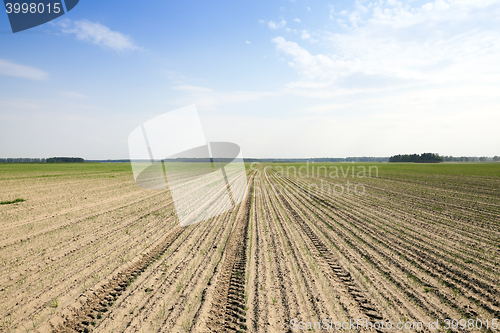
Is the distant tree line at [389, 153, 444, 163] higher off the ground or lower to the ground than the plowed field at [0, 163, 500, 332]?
higher

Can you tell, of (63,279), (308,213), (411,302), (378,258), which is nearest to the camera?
(411,302)

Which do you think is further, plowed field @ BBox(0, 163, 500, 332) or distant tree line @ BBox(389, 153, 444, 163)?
distant tree line @ BBox(389, 153, 444, 163)

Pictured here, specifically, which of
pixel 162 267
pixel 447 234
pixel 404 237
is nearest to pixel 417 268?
pixel 404 237

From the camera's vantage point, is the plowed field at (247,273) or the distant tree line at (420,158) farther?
the distant tree line at (420,158)

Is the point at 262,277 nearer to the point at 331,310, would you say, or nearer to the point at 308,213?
the point at 331,310

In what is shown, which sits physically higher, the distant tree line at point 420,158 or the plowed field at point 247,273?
A: the distant tree line at point 420,158

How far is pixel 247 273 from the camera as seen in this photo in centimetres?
546

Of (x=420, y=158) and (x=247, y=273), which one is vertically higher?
(x=420, y=158)

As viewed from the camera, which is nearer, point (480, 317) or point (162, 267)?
point (480, 317)

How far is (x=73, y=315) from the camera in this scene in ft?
13.2

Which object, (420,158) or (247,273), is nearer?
(247,273)

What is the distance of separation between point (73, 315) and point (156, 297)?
1356mm

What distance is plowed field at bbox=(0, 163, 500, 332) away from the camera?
3957 millimetres

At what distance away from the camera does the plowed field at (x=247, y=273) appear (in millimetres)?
3957
